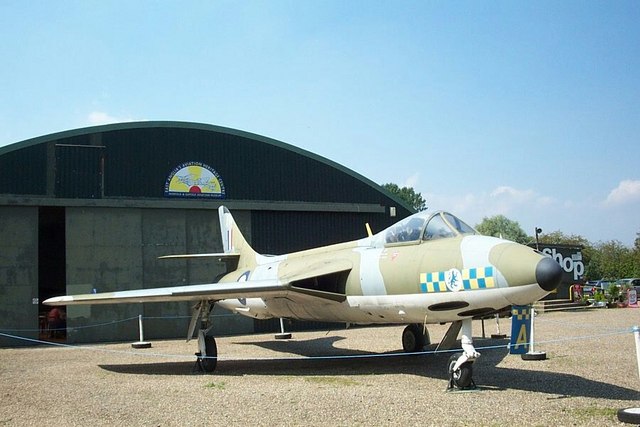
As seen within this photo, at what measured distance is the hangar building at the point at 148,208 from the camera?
66.6 ft

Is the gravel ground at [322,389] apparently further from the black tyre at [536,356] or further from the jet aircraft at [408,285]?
the jet aircraft at [408,285]

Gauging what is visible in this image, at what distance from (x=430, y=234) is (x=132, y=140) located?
47.7 feet

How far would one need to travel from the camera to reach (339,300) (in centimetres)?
1148

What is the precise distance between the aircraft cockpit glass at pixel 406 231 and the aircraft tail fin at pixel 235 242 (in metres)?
6.18

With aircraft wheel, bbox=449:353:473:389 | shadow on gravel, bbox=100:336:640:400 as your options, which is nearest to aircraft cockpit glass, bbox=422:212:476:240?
aircraft wheel, bbox=449:353:473:389

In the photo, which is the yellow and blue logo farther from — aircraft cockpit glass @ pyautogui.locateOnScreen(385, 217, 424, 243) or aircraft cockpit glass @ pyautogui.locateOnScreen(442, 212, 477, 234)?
aircraft cockpit glass @ pyautogui.locateOnScreen(442, 212, 477, 234)

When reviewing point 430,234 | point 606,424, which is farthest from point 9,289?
point 606,424

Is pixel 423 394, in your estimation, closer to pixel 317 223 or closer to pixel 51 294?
pixel 317 223

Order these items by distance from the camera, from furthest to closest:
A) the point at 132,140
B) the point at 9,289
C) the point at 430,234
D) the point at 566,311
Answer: the point at 566,311 → the point at 132,140 → the point at 9,289 → the point at 430,234

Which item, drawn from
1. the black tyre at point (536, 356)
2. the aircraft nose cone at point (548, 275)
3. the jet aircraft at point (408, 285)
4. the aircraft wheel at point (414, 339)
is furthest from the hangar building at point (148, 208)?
the aircraft nose cone at point (548, 275)

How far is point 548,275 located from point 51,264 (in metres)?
30.7

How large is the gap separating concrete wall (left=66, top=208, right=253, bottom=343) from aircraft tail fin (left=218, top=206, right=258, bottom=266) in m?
3.89

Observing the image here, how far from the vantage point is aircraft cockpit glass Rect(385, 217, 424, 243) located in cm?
1046

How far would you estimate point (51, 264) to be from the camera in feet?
108
